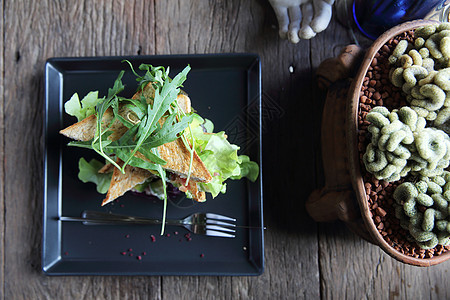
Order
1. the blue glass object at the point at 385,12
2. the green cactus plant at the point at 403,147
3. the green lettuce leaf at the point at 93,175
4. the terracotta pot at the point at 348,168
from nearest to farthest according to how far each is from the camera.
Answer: the green cactus plant at the point at 403,147
the terracotta pot at the point at 348,168
the blue glass object at the point at 385,12
the green lettuce leaf at the point at 93,175

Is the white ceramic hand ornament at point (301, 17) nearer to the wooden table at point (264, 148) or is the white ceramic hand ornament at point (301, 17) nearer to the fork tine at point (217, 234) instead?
the wooden table at point (264, 148)

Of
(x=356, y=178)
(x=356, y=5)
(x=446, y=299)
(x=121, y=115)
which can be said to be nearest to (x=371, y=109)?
(x=356, y=178)

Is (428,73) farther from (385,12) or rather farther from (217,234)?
(217,234)

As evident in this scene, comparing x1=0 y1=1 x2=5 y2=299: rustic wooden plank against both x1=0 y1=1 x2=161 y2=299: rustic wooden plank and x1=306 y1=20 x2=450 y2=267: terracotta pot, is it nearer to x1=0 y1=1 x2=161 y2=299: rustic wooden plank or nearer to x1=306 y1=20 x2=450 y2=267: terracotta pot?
x1=0 y1=1 x2=161 y2=299: rustic wooden plank

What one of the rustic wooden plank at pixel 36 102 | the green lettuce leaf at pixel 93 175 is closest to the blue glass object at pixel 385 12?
the rustic wooden plank at pixel 36 102

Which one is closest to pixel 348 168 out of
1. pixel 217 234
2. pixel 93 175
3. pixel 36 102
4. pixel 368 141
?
pixel 368 141

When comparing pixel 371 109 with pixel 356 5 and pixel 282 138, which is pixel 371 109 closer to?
pixel 282 138

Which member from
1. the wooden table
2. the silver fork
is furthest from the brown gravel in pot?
the silver fork
